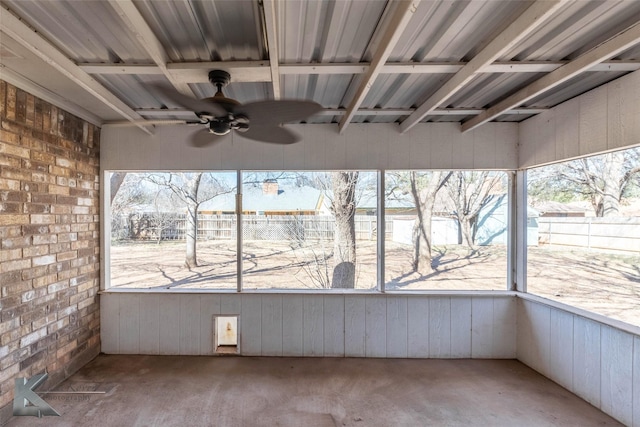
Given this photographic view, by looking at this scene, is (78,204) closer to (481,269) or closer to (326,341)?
(326,341)

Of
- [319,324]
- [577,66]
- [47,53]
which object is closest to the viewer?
[47,53]

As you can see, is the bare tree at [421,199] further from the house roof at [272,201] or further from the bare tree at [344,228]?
the house roof at [272,201]

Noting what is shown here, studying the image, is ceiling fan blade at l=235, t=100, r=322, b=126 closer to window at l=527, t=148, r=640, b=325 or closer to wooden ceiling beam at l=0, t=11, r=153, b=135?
wooden ceiling beam at l=0, t=11, r=153, b=135

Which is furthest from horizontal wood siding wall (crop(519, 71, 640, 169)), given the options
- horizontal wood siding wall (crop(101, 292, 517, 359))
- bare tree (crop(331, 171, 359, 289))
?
bare tree (crop(331, 171, 359, 289))

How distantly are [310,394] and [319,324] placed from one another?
0.73 metres

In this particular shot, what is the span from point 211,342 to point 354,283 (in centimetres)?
172

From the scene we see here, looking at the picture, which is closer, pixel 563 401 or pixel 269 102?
pixel 269 102

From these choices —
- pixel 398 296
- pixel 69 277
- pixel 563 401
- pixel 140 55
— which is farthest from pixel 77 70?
pixel 563 401

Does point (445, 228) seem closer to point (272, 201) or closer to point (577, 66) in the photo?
point (577, 66)

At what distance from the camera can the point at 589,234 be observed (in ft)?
7.75

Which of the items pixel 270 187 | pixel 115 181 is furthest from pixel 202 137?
pixel 115 181

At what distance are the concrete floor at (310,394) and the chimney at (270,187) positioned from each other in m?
1.81

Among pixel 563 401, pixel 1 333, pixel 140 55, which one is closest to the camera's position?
pixel 140 55

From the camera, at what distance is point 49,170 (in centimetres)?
238
